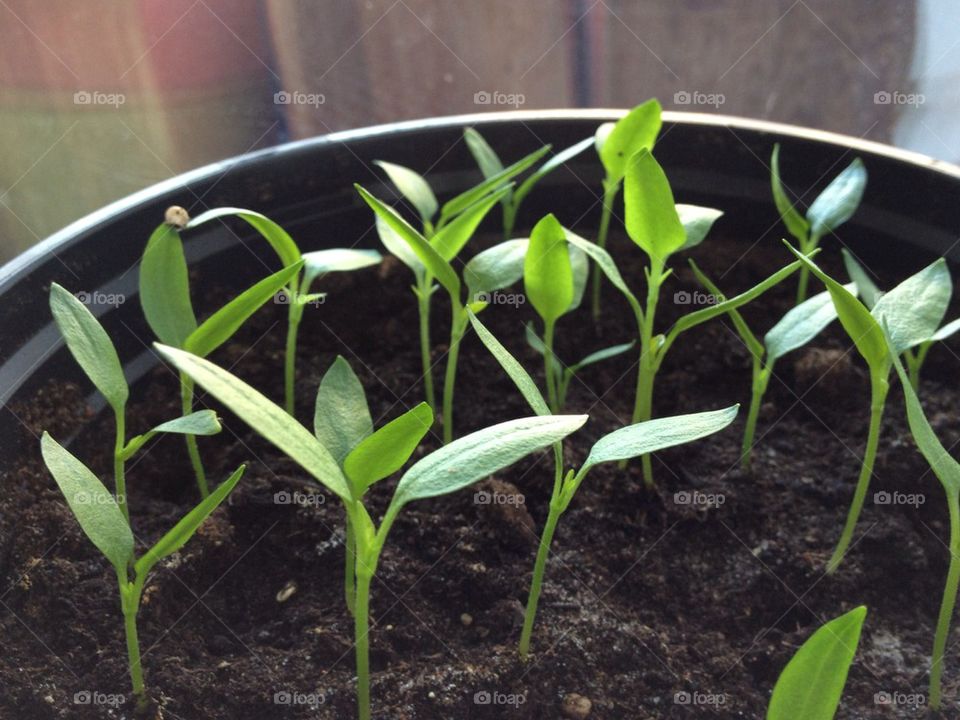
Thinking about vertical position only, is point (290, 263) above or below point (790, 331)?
above

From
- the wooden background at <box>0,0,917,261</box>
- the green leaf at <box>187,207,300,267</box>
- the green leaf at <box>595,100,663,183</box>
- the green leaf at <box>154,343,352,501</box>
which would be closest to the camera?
the green leaf at <box>154,343,352,501</box>

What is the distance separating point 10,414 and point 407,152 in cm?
51

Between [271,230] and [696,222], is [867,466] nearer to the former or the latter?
[696,222]

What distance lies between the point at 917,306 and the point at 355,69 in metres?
1.10

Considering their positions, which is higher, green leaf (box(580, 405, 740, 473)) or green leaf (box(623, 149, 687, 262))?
green leaf (box(623, 149, 687, 262))

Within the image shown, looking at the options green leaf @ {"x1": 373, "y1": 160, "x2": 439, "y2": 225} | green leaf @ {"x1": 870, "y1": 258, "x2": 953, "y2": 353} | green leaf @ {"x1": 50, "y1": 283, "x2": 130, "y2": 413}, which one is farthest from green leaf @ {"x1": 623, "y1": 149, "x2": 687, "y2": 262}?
green leaf @ {"x1": 50, "y1": 283, "x2": 130, "y2": 413}

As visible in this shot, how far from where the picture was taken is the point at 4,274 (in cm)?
78

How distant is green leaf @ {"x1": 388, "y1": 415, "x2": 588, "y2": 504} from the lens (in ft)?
1.68

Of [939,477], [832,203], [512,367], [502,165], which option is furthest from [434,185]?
[939,477]

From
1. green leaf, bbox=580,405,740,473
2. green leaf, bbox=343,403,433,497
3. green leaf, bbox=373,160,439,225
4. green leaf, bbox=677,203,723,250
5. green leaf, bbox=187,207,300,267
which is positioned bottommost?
green leaf, bbox=580,405,740,473

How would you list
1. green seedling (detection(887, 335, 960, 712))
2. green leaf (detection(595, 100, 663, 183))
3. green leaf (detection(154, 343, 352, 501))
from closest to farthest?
green leaf (detection(154, 343, 352, 501)) < green seedling (detection(887, 335, 960, 712)) < green leaf (detection(595, 100, 663, 183))

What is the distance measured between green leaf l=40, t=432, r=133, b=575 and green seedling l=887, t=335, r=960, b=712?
Answer: 487 mm

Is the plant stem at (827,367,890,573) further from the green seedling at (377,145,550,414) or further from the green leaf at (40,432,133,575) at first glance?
the green leaf at (40,432,133,575)

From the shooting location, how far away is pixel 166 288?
0.75 meters
